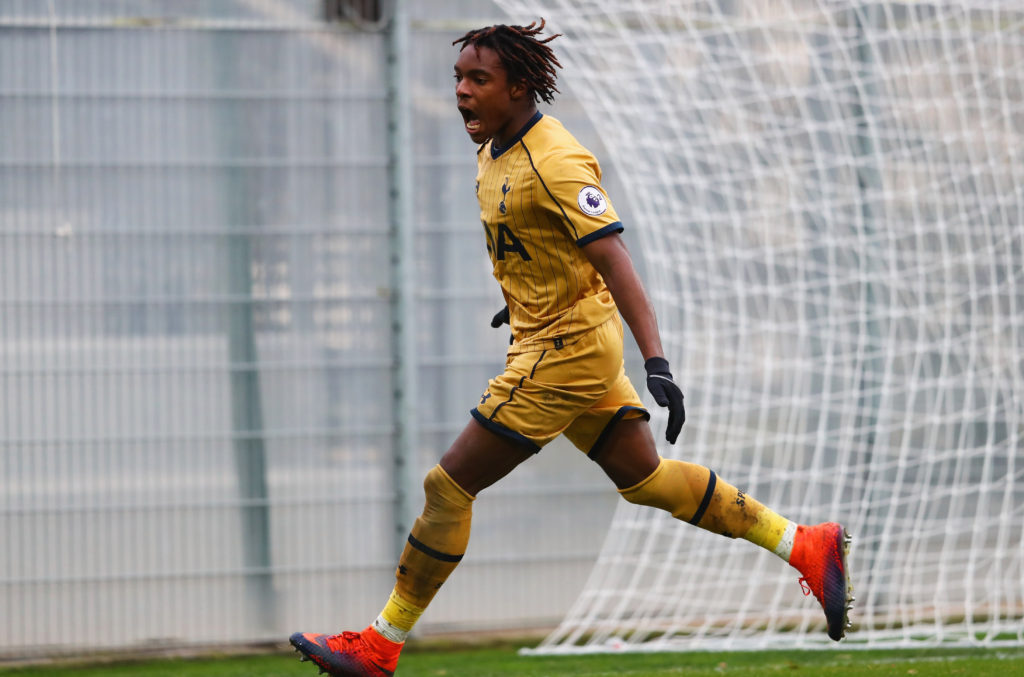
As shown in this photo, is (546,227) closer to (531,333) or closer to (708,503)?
(531,333)

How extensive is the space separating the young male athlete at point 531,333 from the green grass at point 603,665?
1523mm

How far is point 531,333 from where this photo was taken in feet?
11.8

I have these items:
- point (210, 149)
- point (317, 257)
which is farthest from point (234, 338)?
point (210, 149)

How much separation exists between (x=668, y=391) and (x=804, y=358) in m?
3.79

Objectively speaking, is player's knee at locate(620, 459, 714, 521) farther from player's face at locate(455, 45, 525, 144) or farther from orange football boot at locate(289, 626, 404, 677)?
player's face at locate(455, 45, 525, 144)

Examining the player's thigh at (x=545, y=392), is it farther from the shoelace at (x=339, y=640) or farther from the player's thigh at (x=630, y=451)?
the shoelace at (x=339, y=640)

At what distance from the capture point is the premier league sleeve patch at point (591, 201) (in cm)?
336

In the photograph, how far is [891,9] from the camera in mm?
6707

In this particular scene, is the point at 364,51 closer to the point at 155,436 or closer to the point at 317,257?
the point at 317,257

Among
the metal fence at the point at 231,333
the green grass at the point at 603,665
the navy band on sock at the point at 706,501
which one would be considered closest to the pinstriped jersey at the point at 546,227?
the navy band on sock at the point at 706,501

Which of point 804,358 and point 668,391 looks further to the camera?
point 804,358

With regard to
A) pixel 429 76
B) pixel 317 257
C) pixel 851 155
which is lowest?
pixel 317 257

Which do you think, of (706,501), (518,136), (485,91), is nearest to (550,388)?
(706,501)

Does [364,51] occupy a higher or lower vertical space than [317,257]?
higher
